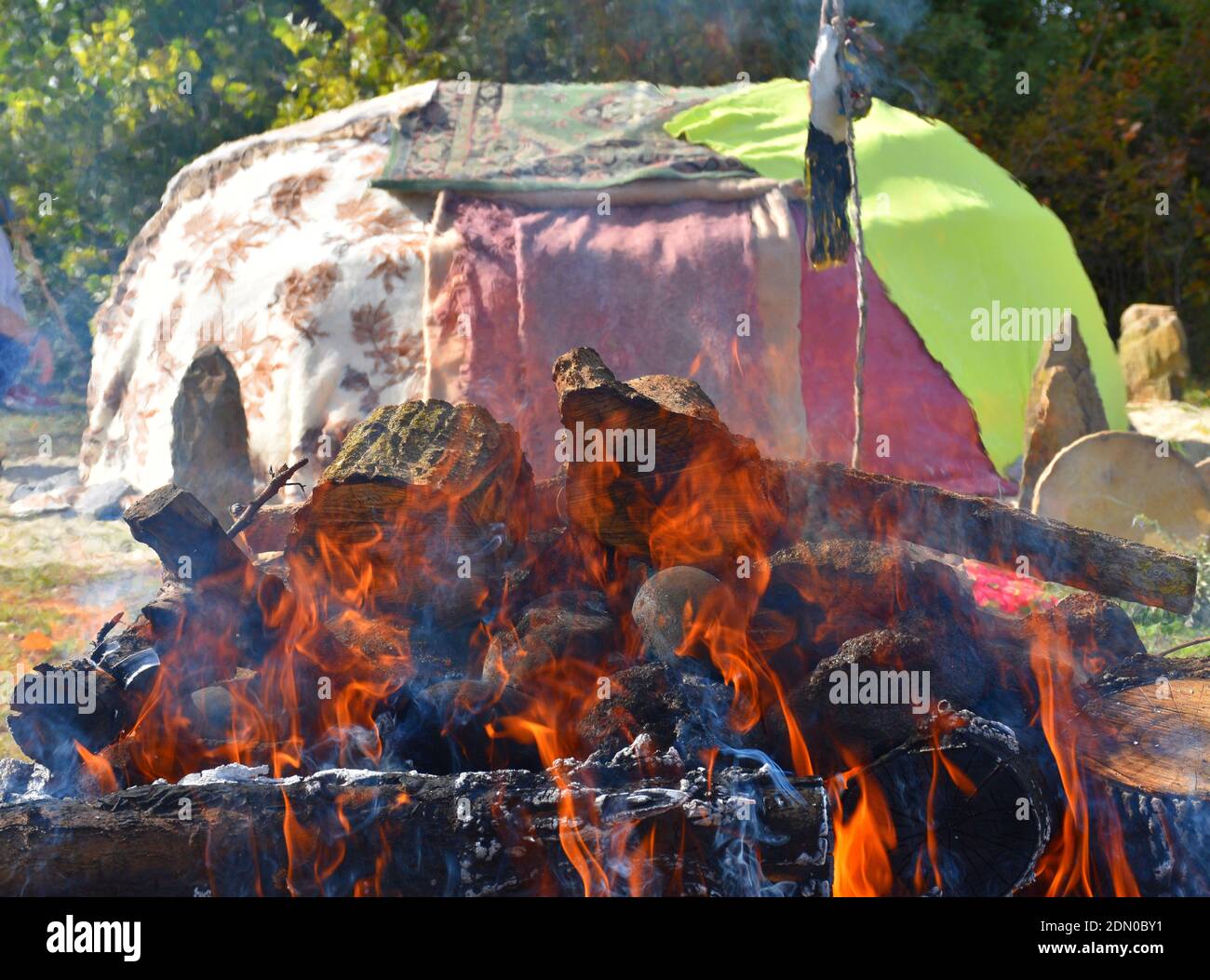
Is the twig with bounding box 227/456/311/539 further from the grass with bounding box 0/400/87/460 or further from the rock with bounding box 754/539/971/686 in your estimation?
the grass with bounding box 0/400/87/460

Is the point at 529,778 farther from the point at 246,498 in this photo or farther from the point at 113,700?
the point at 246,498

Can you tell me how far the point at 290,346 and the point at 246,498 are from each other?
1098 mm

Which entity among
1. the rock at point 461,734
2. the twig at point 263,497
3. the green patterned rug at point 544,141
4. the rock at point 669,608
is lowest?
the rock at point 461,734

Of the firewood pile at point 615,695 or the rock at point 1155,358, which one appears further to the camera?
the rock at point 1155,358

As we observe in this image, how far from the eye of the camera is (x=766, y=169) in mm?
6285

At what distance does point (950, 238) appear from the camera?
6.45m

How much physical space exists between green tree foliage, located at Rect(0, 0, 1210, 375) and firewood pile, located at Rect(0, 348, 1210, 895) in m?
7.11

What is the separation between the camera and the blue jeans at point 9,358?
4258 mm

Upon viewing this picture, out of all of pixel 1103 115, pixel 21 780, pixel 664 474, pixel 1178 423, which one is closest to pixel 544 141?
pixel 664 474

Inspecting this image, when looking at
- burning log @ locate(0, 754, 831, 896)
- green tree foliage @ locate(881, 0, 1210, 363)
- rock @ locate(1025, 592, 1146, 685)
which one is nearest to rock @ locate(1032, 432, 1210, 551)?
rock @ locate(1025, 592, 1146, 685)

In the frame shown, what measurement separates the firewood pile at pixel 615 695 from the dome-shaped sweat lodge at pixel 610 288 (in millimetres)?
2740

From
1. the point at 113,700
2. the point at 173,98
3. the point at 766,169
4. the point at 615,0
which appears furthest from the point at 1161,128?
the point at 113,700

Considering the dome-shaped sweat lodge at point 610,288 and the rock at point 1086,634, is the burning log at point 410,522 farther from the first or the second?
the dome-shaped sweat lodge at point 610,288

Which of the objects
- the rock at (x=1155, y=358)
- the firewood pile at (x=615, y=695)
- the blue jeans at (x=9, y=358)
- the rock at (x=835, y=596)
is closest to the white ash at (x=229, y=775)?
the firewood pile at (x=615, y=695)
